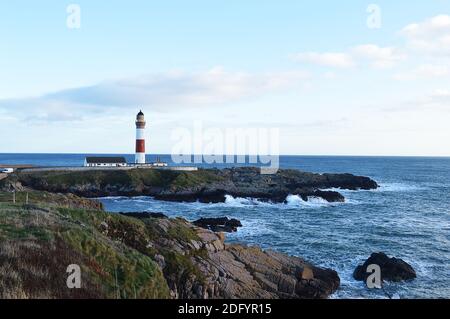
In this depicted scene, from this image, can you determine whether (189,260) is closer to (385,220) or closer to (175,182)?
(385,220)

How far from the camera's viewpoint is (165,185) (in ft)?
257

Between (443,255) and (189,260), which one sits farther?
(443,255)

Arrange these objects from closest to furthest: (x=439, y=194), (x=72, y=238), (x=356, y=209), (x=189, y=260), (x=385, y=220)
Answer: (x=72, y=238), (x=189, y=260), (x=385, y=220), (x=356, y=209), (x=439, y=194)

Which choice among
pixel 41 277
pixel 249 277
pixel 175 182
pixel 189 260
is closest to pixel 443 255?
pixel 249 277

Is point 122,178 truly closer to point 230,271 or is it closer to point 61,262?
point 230,271

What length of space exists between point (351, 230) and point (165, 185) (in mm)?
41258

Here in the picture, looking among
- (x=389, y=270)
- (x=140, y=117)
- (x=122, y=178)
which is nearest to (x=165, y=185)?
(x=122, y=178)

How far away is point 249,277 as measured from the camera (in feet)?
83.6

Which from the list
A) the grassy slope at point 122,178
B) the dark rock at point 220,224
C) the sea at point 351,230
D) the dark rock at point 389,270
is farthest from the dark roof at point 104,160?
the dark rock at point 389,270

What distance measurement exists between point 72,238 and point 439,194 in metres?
85.8

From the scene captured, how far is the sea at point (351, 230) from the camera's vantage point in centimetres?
2964

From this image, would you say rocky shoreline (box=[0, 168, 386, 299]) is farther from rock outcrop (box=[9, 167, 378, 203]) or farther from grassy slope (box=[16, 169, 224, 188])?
grassy slope (box=[16, 169, 224, 188])

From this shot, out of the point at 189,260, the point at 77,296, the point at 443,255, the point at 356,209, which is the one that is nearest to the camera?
the point at 77,296

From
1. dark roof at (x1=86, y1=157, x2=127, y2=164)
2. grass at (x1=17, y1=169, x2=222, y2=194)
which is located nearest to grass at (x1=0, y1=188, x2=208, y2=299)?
grass at (x1=17, y1=169, x2=222, y2=194)
